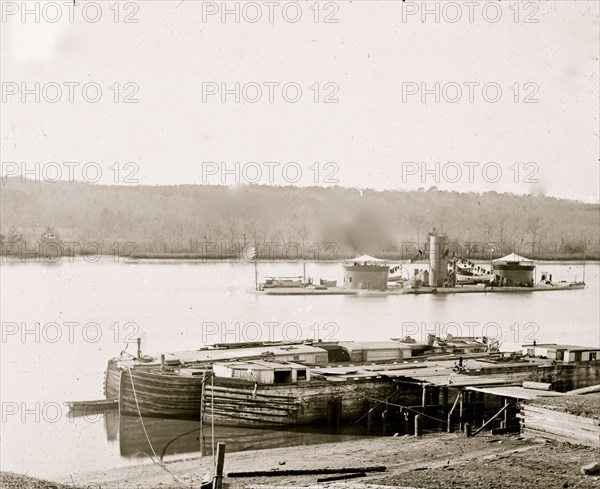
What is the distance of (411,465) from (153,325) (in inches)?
1666

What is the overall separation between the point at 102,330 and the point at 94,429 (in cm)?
2897

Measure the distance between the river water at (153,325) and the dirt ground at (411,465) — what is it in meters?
2.56

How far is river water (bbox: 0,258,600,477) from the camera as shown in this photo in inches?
1158

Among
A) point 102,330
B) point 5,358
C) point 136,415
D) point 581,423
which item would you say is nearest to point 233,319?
point 102,330

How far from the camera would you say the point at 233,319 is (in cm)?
6631

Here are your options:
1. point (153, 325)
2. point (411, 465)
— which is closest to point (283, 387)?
point (411, 465)

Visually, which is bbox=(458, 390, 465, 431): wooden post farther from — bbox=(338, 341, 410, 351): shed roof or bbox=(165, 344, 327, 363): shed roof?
bbox=(338, 341, 410, 351): shed roof

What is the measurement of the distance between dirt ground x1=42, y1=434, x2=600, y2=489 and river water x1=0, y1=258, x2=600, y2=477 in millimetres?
2564

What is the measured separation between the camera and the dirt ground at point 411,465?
17.4 meters

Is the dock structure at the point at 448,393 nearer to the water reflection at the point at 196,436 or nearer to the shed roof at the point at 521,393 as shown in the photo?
the shed roof at the point at 521,393

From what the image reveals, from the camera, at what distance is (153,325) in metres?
60.8

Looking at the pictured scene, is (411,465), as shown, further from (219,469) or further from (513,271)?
(513,271)

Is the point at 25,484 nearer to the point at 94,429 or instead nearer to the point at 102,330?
the point at 94,429

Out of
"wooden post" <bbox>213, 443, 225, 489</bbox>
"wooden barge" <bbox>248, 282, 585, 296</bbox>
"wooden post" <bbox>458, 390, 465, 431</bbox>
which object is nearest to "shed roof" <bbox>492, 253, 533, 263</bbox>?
"wooden barge" <bbox>248, 282, 585, 296</bbox>
